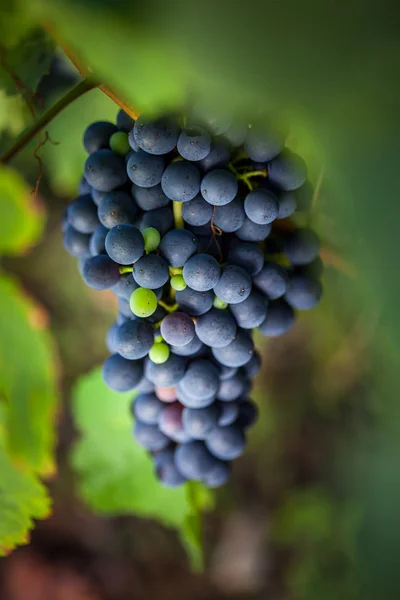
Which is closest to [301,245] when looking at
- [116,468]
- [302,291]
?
[302,291]

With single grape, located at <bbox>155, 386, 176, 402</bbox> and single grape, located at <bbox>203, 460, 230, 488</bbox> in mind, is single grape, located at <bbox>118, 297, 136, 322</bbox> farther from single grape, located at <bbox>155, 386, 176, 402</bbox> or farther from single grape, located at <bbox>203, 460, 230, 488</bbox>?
single grape, located at <bbox>203, 460, 230, 488</bbox>

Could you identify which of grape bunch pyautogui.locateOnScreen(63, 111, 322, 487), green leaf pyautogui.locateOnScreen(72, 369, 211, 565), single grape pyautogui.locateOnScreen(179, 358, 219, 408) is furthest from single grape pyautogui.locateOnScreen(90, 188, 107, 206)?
green leaf pyautogui.locateOnScreen(72, 369, 211, 565)

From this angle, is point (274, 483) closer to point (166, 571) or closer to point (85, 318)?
point (166, 571)

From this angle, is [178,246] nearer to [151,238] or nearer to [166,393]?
[151,238]

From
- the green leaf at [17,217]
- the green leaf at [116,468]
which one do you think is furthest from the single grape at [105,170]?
the green leaf at [17,217]

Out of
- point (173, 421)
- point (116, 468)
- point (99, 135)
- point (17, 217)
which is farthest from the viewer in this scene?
point (17, 217)

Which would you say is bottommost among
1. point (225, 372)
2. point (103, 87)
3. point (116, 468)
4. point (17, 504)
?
point (17, 504)

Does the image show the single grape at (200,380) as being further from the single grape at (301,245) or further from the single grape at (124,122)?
the single grape at (124,122)

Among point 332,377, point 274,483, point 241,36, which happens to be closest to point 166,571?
point 274,483
